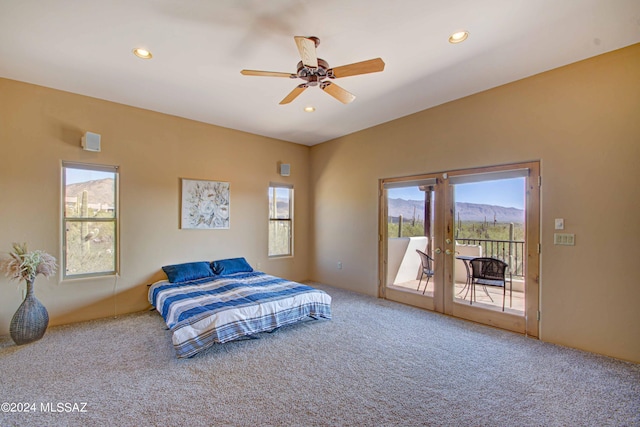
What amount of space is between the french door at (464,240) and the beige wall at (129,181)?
7.69 ft

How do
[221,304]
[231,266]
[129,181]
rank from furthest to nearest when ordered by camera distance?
1. [231,266]
2. [129,181]
3. [221,304]

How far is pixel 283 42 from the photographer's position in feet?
8.70

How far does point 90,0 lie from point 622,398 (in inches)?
197

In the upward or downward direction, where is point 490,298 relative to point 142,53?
downward

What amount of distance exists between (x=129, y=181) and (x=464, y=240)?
478 cm

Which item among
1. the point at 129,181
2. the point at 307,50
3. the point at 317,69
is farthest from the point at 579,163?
the point at 129,181

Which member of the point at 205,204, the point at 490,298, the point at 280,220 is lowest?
the point at 490,298

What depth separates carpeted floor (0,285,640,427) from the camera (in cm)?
200

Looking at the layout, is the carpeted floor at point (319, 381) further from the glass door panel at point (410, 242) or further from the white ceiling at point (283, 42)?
the white ceiling at point (283, 42)

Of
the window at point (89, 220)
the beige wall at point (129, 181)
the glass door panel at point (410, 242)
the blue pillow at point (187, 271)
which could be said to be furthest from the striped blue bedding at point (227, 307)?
the glass door panel at point (410, 242)

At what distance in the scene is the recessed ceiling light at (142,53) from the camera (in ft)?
9.05

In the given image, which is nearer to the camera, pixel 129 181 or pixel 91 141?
pixel 91 141

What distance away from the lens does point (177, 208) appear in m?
4.57

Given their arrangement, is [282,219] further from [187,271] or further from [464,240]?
[464,240]
